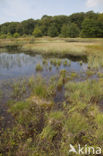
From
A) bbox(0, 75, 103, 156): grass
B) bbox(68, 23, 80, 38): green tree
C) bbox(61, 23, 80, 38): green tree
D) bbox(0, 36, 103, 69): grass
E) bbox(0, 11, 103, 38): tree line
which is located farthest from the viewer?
bbox(61, 23, 80, 38): green tree

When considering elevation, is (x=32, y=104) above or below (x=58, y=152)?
above

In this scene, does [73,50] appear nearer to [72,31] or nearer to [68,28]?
[72,31]

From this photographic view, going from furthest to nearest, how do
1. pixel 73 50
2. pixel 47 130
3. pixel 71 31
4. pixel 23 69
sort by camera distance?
pixel 71 31 < pixel 73 50 < pixel 23 69 < pixel 47 130

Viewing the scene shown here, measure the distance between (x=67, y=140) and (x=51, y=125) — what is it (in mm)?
744

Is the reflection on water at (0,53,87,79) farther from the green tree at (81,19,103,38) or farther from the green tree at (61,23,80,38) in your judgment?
the green tree at (61,23,80,38)

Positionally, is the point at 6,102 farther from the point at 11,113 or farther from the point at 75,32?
the point at 75,32

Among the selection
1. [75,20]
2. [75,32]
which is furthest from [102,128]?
[75,20]

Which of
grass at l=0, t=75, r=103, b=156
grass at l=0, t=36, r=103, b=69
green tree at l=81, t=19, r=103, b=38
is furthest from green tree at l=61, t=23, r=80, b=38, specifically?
grass at l=0, t=75, r=103, b=156

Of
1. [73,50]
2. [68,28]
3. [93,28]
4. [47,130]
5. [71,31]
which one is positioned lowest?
[47,130]

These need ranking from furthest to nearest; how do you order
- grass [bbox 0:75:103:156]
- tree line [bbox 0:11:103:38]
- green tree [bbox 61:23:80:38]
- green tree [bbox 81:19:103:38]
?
green tree [bbox 61:23:80:38] → tree line [bbox 0:11:103:38] → green tree [bbox 81:19:103:38] → grass [bbox 0:75:103:156]

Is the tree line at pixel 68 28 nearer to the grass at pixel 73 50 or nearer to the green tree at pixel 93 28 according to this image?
the green tree at pixel 93 28

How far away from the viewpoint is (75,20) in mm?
79375

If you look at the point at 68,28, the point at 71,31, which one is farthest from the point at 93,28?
the point at 68,28

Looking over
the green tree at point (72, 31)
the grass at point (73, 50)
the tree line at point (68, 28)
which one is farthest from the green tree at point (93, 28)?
the grass at point (73, 50)
